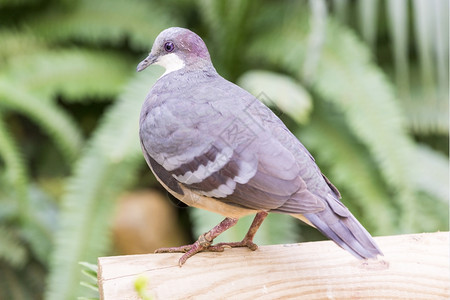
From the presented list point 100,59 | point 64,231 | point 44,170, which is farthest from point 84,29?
point 64,231

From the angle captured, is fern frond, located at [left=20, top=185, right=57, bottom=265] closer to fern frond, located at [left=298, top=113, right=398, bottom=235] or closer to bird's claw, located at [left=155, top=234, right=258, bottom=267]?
fern frond, located at [left=298, top=113, right=398, bottom=235]

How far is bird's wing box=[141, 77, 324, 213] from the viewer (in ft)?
3.21

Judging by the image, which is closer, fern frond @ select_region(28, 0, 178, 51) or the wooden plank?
the wooden plank

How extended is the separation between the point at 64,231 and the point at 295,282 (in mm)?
1024

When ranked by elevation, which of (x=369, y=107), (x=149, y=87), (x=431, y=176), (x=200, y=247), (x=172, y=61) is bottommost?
(x=431, y=176)

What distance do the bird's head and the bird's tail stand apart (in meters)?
0.32

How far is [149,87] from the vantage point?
189 cm

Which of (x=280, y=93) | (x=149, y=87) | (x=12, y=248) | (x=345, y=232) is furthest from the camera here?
(x=12, y=248)

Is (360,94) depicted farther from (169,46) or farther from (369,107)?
(169,46)

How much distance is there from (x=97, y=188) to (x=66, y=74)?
42 centimetres

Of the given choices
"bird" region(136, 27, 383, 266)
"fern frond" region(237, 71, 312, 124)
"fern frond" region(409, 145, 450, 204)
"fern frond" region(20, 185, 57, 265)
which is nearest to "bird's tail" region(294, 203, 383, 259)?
"bird" region(136, 27, 383, 266)

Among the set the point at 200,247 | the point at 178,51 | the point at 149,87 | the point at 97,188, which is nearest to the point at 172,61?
the point at 178,51

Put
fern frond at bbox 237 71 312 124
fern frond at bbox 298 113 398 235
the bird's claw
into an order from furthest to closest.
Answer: fern frond at bbox 298 113 398 235
fern frond at bbox 237 71 312 124
the bird's claw

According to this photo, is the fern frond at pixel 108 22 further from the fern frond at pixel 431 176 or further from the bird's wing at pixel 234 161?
the bird's wing at pixel 234 161
